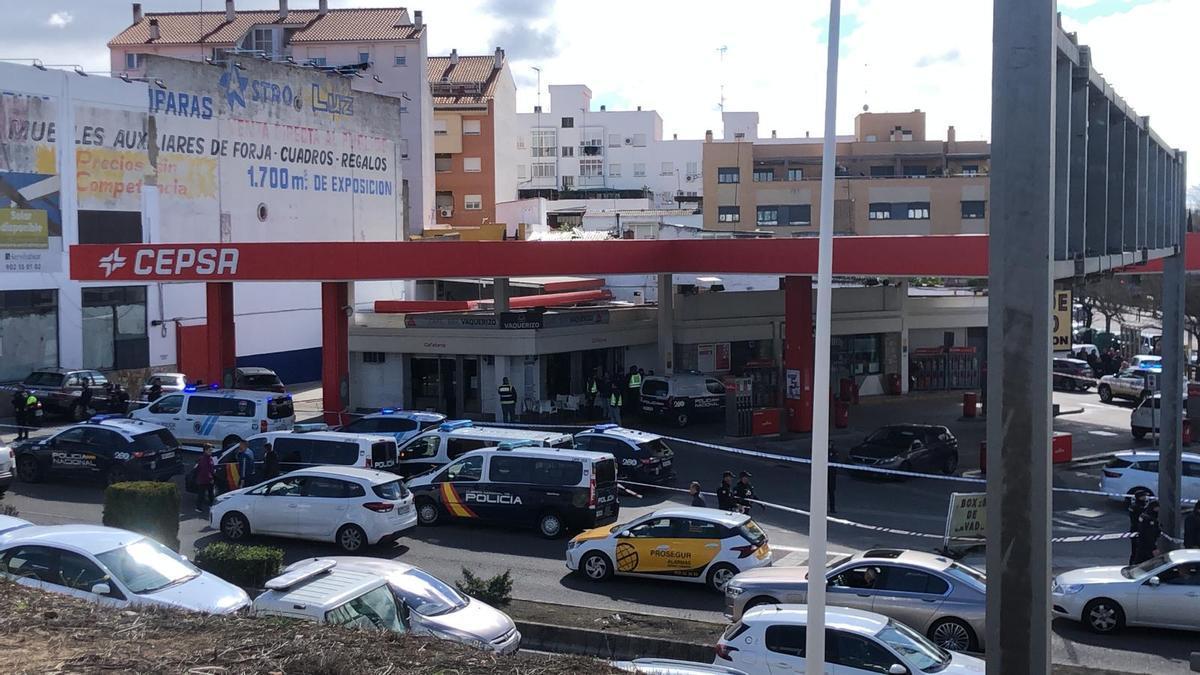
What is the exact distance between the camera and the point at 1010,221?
752cm

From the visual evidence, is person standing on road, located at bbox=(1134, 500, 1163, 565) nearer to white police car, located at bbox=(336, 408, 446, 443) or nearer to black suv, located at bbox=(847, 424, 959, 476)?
black suv, located at bbox=(847, 424, 959, 476)

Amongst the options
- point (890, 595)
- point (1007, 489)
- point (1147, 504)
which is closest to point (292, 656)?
point (1007, 489)

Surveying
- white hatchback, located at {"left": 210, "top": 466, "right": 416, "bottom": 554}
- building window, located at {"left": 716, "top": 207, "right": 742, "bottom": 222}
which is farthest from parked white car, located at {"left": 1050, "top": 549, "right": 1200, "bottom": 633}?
building window, located at {"left": 716, "top": 207, "right": 742, "bottom": 222}

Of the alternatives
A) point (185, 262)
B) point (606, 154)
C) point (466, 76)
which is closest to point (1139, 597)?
point (185, 262)

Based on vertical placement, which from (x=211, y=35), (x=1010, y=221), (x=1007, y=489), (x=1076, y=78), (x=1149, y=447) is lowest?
(x=1149, y=447)

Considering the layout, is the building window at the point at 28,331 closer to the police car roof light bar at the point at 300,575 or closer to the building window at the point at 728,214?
the police car roof light bar at the point at 300,575

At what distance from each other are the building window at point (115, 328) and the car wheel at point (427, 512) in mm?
22390

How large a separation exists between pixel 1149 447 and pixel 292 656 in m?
28.8

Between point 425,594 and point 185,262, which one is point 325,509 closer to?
point 425,594

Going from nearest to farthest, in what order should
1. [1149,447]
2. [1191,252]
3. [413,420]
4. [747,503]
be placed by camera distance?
[747,503]
[413,420]
[1191,252]
[1149,447]

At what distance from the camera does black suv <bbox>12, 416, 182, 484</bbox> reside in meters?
23.1

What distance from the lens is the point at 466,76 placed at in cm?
7988

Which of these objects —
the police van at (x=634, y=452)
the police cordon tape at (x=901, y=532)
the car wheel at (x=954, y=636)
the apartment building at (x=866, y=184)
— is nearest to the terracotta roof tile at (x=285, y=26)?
the apartment building at (x=866, y=184)

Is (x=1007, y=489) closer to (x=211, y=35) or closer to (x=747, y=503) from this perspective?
(x=747, y=503)
